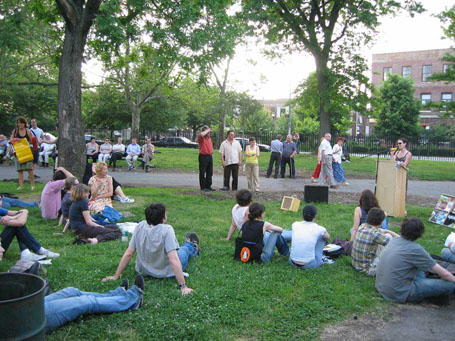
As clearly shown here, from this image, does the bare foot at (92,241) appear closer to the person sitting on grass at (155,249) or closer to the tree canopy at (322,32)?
the person sitting on grass at (155,249)

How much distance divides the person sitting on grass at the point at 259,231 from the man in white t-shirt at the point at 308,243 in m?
0.31

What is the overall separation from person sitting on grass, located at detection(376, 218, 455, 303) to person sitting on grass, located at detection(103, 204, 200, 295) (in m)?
2.29

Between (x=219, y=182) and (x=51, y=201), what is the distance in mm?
7216

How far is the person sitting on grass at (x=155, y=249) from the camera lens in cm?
477

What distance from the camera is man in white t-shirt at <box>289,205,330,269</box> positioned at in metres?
5.57

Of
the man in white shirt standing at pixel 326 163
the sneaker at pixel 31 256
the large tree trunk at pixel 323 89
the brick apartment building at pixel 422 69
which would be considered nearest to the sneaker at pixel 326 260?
the sneaker at pixel 31 256

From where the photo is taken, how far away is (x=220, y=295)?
15.0ft

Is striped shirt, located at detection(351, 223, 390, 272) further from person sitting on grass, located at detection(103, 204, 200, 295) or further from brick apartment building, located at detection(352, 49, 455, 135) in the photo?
brick apartment building, located at detection(352, 49, 455, 135)

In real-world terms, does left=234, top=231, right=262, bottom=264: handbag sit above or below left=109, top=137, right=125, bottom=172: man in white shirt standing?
below

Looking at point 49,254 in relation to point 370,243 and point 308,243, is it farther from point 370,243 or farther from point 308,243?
point 370,243

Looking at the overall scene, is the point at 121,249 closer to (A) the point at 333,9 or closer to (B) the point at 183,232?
(B) the point at 183,232

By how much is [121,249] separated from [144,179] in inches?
352

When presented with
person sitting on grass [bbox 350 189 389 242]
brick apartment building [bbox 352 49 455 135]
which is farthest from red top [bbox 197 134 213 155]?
brick apartment building [bbox 352 49 455 135]

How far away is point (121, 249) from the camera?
6297 millimetres
